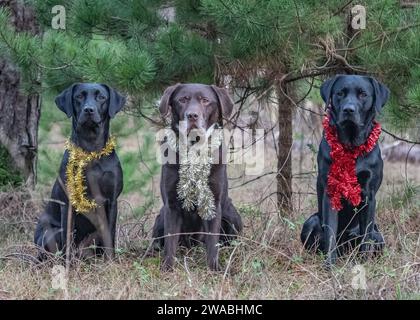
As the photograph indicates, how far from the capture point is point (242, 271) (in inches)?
191

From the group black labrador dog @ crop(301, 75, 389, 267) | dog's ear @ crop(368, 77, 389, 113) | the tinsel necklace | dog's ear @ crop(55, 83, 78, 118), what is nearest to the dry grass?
black labrador dog @ crop(301, 75, 389, 267)

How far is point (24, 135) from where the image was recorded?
7.09m

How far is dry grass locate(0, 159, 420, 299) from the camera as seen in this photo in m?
4.54

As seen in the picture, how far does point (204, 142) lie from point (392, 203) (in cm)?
208

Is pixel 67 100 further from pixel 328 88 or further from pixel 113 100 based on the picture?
pixel 328 88

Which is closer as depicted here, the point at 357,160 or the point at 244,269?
the point at 244,269

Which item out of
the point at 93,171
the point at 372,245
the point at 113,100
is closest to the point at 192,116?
the point at 113,100

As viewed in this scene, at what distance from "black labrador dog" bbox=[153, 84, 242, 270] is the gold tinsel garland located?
1.63 feet

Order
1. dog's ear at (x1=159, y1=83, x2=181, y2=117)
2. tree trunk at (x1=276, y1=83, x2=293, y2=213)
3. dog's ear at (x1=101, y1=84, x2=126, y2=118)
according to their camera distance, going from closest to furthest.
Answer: dog's ear at (x1=159, y1=83, x2=181, y2=117), dog's ear at (x1=101, y1=84, x2=126, y2=118), tree trunk at (x1=276, y1=83, x2=293, y2=213)

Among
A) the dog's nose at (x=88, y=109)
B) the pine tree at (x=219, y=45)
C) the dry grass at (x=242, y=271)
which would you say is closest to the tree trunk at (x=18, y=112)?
the pine tree at (x=219, y=45)

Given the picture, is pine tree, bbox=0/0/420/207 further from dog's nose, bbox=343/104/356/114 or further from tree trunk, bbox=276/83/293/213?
tree trunk, bbox=276/83/293/213

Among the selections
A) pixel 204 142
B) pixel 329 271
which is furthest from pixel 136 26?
pixel 329 271

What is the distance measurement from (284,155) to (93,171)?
2.21m
